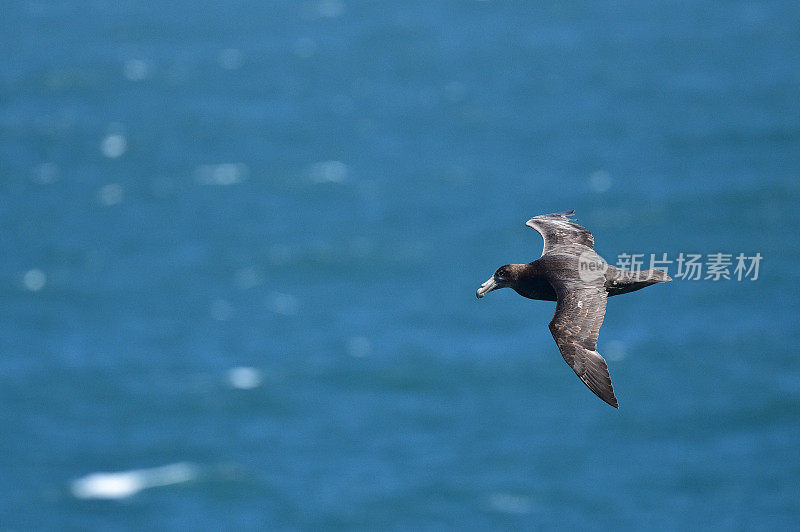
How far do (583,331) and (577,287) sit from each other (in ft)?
4.42

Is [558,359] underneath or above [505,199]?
underneath

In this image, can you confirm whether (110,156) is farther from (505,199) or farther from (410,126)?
(505,199)

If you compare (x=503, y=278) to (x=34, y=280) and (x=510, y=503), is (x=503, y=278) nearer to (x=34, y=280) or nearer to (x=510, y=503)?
(x=510, y=503)

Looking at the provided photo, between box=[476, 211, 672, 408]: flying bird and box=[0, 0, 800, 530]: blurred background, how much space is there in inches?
2514

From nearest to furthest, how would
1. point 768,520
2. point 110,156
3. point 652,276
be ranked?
point 652,276 < point 768,520 < point 110,156

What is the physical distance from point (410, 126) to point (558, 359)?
1326 inches

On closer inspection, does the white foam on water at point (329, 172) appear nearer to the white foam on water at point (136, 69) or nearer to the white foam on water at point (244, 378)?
the white foam on water at point (244, 378)

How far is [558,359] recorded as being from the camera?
3558 inches

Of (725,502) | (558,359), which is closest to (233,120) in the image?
(558,359)

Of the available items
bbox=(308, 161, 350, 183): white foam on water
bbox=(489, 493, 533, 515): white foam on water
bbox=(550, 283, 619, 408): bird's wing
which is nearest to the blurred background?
bbox=(308, 161, 350, 183): white foam on water

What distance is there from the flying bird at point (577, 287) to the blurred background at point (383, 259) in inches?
2514

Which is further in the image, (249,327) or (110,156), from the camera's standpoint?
(110,156)

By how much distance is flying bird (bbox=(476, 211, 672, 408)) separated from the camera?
1914 cm

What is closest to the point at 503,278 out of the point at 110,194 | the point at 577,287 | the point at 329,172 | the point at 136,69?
the point at 577,287
